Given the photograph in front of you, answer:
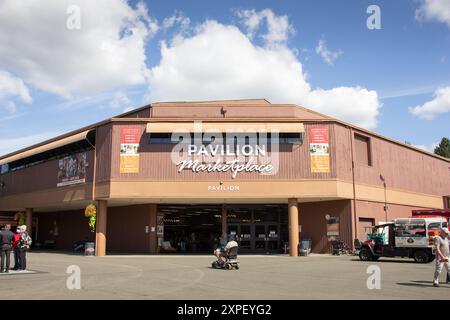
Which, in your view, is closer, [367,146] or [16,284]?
[16,284]

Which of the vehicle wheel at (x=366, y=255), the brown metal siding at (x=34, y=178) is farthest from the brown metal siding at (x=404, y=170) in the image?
the brown metal siding at (x=34, y=178)

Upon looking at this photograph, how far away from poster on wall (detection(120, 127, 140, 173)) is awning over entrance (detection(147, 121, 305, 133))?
1.28 meters

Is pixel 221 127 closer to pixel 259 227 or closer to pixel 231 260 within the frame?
pixel 259 227

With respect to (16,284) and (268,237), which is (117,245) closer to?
(268,237)

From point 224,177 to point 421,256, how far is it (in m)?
12.9

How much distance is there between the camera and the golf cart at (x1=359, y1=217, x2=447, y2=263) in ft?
81.3

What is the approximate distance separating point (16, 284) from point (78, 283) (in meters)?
1.84

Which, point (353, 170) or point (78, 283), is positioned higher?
point (353, 170)

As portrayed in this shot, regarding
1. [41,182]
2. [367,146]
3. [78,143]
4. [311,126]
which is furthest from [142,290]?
[41,182]

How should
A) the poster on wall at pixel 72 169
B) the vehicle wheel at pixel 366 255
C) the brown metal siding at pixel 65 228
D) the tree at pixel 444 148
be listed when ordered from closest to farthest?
the vehicle wheel at pixel 366 255, the poster on wall at pixel 72 169, the brown metal siding at pixel 65 228, the tree at pixel 444 148

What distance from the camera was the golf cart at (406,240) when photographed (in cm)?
2477

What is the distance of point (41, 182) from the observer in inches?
1594

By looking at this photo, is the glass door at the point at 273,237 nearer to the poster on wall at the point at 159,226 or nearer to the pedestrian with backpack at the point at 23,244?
the poster on wall at the point at 159,226

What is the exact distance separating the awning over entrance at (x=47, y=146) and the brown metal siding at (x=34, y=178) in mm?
1160
